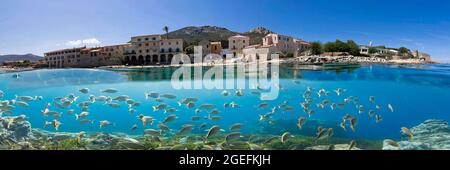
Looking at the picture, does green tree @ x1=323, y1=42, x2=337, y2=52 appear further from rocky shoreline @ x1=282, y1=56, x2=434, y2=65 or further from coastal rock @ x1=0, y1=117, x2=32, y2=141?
coastal rock @ x1=0, y1=117, x2=32, y2=141

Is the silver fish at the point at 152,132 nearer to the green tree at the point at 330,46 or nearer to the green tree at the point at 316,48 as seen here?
the green tree at the point at 330,46

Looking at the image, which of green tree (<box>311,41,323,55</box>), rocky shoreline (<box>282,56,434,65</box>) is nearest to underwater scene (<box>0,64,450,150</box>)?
rocky shoreline (<box>282,56,434,65</box>)

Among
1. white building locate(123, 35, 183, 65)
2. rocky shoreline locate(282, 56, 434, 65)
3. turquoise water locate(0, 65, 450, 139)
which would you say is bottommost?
turquoise water locate(0, 65, 450, 139)

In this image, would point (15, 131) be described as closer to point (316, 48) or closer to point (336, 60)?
point (316, 48)

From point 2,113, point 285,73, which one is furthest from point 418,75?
point 2,113

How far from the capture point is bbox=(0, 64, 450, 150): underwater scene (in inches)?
153

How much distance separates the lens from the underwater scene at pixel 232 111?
12.7 ft

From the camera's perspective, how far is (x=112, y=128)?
274 inches

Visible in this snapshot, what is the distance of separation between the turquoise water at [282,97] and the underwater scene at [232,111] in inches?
1.2

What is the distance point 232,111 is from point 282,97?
9.29 feet

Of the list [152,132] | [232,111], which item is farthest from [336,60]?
[152,132]

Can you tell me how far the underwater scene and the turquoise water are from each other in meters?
0.03
